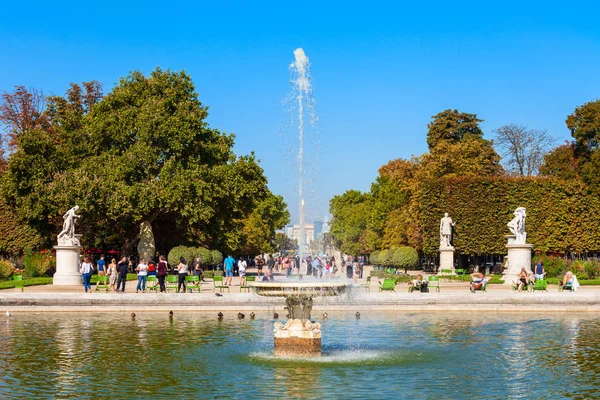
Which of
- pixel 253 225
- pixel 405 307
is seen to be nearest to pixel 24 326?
pixel 405 307

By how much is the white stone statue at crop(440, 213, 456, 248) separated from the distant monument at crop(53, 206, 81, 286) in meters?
22.7

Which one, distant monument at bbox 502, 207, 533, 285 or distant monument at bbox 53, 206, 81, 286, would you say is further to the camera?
distant monument at bbox 502, 207, 533, 285

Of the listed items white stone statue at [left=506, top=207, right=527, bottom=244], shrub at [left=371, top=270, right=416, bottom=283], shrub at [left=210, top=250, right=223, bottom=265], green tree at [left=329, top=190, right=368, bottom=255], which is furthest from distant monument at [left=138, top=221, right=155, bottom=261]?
green tree at [left=329, top=190, right=368, bottom=255]

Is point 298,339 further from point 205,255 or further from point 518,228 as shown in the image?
point 205,255

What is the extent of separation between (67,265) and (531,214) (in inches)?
1107

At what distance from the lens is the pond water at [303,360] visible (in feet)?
45.7

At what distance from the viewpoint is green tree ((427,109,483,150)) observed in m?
74.3

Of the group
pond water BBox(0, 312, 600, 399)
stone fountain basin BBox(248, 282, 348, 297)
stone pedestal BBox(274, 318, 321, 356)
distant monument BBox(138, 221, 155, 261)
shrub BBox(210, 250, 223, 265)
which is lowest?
pond water BBox(0, 312, 600, 399)

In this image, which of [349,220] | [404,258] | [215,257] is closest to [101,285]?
[215,257]

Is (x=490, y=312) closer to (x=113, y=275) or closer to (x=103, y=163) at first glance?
(x=113, y=275)

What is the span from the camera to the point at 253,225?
83312 mm

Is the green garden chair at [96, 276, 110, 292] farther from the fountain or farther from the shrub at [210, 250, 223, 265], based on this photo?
the shrub at [210, 250, 223, 265]

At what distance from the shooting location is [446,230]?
5219 centimetres

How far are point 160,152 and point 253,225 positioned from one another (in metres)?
35.6
